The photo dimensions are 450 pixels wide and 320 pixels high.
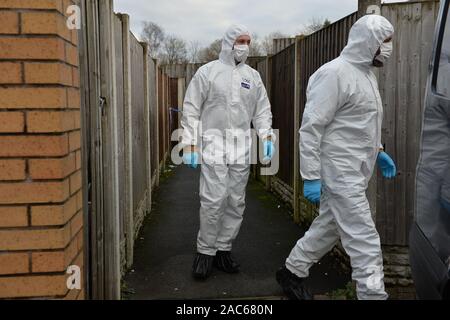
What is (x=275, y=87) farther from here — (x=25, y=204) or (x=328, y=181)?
(x=25, y=204)

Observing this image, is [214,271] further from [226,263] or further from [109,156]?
[109,156]

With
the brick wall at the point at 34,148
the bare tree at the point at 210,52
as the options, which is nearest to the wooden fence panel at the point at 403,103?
the brick wall at the point at 34,148

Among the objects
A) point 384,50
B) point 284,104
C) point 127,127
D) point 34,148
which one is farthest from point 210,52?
point 34,148

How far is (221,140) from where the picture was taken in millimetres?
4203

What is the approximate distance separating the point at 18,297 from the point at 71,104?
33.2 inches

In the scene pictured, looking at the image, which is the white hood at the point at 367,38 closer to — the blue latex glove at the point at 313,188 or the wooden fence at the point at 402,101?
the wooden fence at the point at 402,101

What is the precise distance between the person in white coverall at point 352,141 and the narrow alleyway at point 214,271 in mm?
797

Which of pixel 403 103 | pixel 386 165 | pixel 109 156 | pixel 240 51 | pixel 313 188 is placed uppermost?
pixel 240 51

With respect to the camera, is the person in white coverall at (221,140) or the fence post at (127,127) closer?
the person in white coverall at (221,140)

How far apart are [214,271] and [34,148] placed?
2.67 metres

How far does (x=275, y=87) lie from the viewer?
7480mm

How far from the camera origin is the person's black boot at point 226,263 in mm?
4270

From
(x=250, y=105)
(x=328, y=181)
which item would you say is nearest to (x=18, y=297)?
(x=328, y=181)

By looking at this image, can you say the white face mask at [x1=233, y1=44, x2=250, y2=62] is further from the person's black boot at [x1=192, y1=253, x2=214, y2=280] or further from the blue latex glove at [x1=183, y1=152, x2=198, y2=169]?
the person's black boot at [x1=192, y1=253, x2=214, y2=280]
